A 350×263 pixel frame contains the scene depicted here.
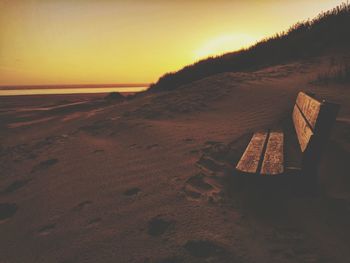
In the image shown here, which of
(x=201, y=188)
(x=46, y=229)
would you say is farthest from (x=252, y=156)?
(x=46, y=229)

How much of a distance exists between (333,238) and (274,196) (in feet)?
1.76

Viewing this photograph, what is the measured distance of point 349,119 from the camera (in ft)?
12.8

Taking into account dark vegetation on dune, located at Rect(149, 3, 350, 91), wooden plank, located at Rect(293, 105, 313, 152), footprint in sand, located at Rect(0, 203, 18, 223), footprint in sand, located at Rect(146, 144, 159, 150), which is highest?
dark vegetation on dune, located at Rect(149, 3, 350, 91)

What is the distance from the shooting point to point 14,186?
3412mm

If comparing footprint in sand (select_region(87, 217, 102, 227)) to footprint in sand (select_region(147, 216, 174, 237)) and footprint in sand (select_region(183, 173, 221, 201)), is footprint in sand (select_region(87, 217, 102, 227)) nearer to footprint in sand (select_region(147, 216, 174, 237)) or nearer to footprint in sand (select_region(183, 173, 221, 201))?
footprint in sand (select_region(147, 216, 174, 237))

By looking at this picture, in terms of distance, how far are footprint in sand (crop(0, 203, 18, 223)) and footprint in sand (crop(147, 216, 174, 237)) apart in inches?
62.7

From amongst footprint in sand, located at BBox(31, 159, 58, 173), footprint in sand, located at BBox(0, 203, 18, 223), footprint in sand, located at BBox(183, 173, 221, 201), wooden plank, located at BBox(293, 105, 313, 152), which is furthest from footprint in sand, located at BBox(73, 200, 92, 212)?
wooden plank, located at BBox(293, 105, 313, 152)

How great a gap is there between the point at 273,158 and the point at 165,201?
43.5 inches

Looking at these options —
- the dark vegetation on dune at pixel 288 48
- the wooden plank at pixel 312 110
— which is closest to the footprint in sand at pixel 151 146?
the wooden plank at pixel 312 110

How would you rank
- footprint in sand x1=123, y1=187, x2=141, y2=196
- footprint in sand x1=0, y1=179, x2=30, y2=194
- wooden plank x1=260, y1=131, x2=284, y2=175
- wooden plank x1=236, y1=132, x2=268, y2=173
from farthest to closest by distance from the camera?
1. footprint in sand x1=0, y1=179, x2=30, y2=194
2. footprint in sand x1=123, y1=187, x2=141, y2=196
3. wooden plank x1=236, y1=132, x2=268, y2=173
4. wooden plank x1=260, y1=131, x2=284, y2=175

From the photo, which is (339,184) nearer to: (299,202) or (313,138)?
(299,202)

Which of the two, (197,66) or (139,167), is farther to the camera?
(197,66)

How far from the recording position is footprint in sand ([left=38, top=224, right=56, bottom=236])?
2.29 metres

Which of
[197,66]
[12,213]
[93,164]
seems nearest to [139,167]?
[93,164]
